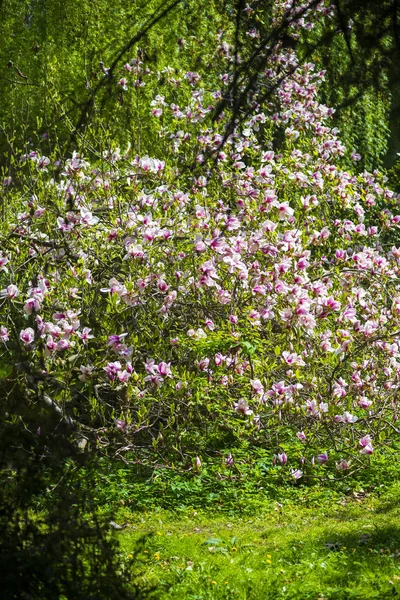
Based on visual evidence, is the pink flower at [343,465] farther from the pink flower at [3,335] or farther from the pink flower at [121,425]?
the pink flower at [3,335]

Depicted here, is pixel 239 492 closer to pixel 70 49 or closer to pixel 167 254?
pixel 167 254

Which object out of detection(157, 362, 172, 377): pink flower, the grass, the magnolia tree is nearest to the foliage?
the grass

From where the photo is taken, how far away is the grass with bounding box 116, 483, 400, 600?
13.6ft

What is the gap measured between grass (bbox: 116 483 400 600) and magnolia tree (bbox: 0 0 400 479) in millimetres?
491

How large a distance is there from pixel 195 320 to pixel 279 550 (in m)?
2.31

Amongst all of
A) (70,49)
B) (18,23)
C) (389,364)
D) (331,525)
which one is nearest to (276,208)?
(389,364)

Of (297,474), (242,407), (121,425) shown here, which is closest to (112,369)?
(121,425)

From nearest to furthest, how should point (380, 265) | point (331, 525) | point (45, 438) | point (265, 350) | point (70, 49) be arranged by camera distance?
point (45, 438) < point (331, 525) < point (265, 350) < point (380, 265) < point (70, 49)

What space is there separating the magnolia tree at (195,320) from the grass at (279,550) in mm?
491

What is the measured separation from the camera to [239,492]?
6.17 m

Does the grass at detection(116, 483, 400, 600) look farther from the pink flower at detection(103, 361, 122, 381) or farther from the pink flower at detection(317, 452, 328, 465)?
the pink flower at detection(103, 361, 122, 381)

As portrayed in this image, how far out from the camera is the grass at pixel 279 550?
13.6ft

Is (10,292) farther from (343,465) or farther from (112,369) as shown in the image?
(343,465)

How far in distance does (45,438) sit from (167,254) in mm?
3566
